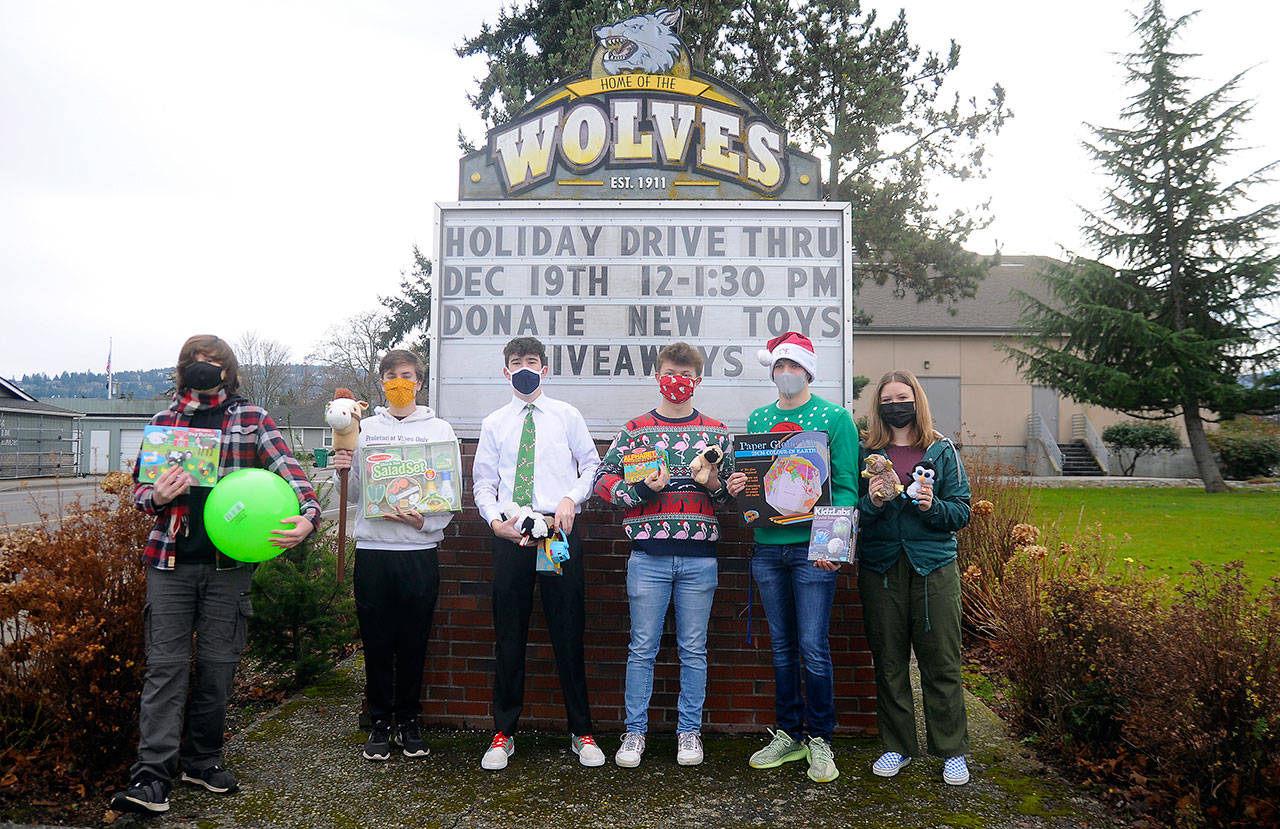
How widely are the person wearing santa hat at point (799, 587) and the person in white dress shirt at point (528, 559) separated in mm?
907

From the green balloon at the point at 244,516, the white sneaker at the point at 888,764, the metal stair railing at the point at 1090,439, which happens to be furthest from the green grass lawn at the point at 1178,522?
the metal stair railing at the point at 1090,439

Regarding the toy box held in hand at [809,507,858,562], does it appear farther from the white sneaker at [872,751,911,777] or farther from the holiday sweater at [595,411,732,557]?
the white sneaker at [872,751,911,777]

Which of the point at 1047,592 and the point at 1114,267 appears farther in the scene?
the point at 1114,267

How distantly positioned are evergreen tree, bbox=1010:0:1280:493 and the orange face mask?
20.9 metres

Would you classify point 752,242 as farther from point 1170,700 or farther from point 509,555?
point 1170,700

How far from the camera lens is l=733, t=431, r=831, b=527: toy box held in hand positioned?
3998 millimetres

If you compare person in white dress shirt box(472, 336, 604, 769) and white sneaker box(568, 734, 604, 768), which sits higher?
person in white dress shirt box(472, 336, 604, 769)

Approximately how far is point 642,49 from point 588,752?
476 cm

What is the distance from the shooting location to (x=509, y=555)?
13.6 ft

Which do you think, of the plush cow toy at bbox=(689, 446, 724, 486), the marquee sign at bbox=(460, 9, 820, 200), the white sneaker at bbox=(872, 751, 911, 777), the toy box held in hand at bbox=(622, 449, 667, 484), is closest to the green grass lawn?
the white sneaker at bbox=(872, 751, 911, 777)

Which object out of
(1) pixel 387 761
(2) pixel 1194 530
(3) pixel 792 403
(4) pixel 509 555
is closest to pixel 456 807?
(1) pixel 387 761

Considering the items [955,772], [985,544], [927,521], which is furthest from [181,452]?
[985,544]

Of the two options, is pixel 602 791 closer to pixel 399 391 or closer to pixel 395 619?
pixel 395 619

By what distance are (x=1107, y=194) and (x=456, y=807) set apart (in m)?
23.3
